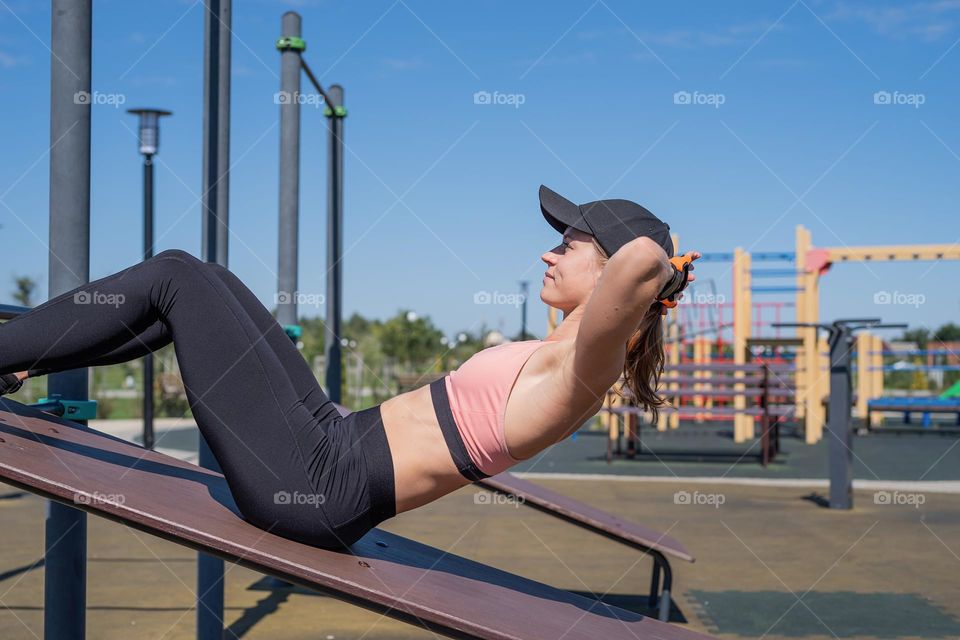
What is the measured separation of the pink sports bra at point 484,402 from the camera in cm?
231

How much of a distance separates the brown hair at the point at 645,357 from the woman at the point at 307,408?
0.04 ft

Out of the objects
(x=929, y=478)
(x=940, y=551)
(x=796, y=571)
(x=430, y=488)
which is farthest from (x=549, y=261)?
(x=929, y=478)

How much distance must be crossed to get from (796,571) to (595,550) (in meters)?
1.24

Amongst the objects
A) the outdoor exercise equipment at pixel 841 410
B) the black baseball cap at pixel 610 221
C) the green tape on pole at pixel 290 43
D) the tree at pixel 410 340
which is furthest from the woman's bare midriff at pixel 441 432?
the tree at pixel 410 340

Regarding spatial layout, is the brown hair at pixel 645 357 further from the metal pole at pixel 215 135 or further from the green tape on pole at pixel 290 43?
the green tape on pole at pixel 290 43

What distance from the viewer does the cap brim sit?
240 cm

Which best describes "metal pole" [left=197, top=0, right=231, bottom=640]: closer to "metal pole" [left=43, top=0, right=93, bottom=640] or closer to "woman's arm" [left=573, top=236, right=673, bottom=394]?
"metal pole" [left=43, top=0, right=93, bottom=640]

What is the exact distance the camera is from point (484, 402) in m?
2.31

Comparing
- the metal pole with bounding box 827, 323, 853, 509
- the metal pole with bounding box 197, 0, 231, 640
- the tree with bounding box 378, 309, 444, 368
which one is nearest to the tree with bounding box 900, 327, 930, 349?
the tree with bounding box 378, 309, 444, 368

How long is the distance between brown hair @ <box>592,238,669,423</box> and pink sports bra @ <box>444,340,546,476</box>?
0.27 meters

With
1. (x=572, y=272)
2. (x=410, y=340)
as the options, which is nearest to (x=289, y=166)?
(x=572, y=272)

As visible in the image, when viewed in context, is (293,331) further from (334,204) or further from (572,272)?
(572,272)

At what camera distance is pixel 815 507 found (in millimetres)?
8133

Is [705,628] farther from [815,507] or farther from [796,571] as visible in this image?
[815,507]
